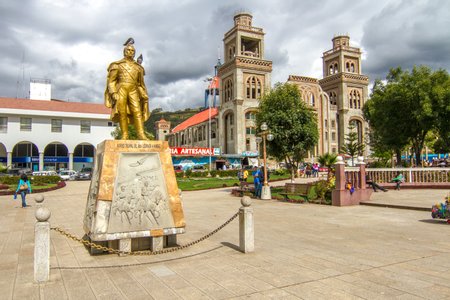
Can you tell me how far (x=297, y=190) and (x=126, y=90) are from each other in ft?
34.0

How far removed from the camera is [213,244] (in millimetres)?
7293

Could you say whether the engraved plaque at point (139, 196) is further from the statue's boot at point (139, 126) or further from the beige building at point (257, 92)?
the beige building at point (257, 92)

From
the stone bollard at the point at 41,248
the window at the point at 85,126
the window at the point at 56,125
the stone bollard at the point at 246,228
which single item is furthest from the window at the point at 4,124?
the stone bollard at the point at 246,228

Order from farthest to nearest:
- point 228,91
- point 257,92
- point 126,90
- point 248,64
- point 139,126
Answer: point 228,91
point 257,92
point 248,64
point 139,126
point 126,90

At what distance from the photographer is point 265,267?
5520mm

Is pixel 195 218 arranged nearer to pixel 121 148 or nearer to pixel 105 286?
pixel 121 148

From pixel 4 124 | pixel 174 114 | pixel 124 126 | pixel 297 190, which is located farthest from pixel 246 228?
pixel 174 114

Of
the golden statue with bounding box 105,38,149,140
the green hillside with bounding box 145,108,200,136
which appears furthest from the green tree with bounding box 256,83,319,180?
the green hillside with bounding box 145,108,200,136

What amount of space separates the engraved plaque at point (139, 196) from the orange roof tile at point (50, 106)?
43140 millimetres

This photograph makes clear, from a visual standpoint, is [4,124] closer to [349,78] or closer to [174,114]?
[349,78]

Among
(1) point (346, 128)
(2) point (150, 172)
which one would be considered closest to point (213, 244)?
(2) point (150, 172)

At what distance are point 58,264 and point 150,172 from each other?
2293 mm

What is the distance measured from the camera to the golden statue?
782 cm

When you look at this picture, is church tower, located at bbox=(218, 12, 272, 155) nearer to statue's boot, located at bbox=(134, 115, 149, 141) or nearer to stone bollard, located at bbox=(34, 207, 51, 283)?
statue's boot, located at bbox=(134, 115, 149, 141)
